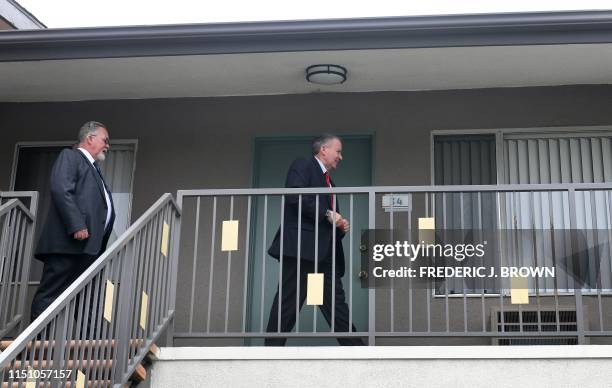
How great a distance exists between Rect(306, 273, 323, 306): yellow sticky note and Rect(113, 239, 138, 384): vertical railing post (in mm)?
1139

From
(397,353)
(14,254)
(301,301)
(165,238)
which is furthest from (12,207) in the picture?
(397,353)

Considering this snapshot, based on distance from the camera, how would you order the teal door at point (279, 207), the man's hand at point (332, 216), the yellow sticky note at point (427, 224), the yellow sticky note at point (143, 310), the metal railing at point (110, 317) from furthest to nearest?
Result: the teal door at point (279, 207), the man's hand at point (332, 216), the yellow sticky note at point (427, 224), the yellow sticky note at point (143, 310), the metal railing at point (110, 317)

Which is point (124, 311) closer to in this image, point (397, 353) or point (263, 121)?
point (397, 353)

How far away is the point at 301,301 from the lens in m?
6.09

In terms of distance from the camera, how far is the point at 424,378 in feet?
17.8

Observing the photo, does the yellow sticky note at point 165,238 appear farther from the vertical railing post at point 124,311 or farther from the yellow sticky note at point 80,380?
the yellow sticky note at point 80,380

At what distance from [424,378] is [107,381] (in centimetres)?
186

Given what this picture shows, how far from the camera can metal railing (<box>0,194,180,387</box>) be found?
4.49 metres

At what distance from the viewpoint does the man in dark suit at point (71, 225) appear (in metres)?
5.89

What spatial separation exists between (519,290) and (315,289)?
4.27 feet

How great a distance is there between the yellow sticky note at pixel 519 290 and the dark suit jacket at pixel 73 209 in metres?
2.73

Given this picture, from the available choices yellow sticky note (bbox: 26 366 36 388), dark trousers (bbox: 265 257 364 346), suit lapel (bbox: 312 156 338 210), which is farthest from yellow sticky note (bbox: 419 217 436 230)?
yellow sticky note (bbox: 26 366 36 388)

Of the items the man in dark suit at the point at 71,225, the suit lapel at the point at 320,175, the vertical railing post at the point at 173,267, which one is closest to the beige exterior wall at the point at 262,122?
the suit lapel at the point at 320,175

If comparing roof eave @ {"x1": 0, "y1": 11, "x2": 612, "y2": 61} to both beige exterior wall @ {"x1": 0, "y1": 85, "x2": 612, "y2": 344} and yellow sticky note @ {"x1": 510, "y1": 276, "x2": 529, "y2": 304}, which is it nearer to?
beige exterior wall @ {"x1": 0, "y1": 85, "x2": 612, "y2": 344}
